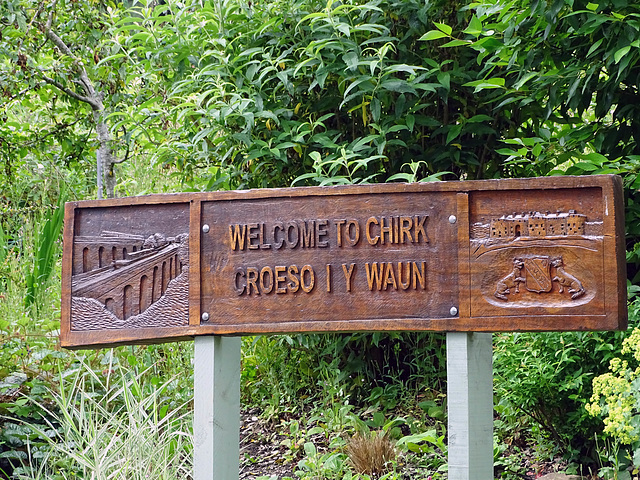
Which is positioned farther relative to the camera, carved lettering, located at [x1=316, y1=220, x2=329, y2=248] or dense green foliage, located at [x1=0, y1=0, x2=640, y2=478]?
dense green foliage, located at [x1=0, y1=0, x2=640, y2=478]

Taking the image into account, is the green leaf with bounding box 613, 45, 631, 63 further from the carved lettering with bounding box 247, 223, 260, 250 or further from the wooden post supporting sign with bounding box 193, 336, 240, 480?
the wooden post supporting sign with bounding box 193, 336, 240, 480

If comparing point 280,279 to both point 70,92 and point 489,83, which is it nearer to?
point 489,83

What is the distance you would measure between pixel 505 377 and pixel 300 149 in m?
1.52

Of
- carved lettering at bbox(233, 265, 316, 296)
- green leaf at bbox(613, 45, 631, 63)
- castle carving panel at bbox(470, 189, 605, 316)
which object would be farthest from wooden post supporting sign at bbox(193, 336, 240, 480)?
green leaf at bbox(613, 45, 631, 63)

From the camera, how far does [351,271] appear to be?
2457 millimetres

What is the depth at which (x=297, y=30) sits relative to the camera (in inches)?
143

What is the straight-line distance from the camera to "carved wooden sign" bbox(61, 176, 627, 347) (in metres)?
2.29

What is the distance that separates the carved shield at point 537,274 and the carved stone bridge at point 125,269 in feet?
3.96

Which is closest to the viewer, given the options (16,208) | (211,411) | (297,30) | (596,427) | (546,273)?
(546,273)

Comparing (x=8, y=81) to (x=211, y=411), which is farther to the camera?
(x=8, y=81)

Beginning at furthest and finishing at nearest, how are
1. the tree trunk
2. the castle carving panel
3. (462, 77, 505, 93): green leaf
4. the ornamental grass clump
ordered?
the tree trunk
the ornamental grass clump
(462, 77, 505, 93): green leaf
the castle carving panel

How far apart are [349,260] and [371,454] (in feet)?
4.52

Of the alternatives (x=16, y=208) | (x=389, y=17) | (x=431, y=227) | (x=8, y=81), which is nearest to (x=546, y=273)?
(x=431, y=227)

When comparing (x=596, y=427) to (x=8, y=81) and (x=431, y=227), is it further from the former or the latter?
(x=8, y=81)
